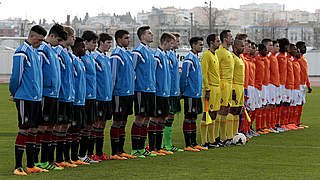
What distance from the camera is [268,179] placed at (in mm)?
8305

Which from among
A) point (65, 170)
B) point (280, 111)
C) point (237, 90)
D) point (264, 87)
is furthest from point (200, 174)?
point (280, 111)

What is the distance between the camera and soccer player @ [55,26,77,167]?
912 centimetres

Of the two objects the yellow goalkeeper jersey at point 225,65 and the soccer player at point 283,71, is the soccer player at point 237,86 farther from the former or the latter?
the soccer player at point 283,71

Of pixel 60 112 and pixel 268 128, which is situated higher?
pixel 60 112

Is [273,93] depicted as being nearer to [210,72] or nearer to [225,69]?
[225,69]

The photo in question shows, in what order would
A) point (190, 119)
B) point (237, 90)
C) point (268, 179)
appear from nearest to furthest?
point (268, 179)
point (190, 119)
point (237, 90)

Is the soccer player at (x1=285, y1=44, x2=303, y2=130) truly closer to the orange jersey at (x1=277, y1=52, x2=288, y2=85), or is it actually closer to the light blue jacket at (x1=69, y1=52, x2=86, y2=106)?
the orange jersey at (x1=277, y1=52, x2=288, y2=85)

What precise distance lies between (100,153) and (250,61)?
5474mm

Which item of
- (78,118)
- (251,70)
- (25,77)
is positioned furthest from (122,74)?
(251,70)

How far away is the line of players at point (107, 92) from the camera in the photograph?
8586mm

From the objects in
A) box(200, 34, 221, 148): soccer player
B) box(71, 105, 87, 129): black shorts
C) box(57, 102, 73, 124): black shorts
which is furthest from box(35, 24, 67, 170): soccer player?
box(200, 34, 221, 148): soccer player

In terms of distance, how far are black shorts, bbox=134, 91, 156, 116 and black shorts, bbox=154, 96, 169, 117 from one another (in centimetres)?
33

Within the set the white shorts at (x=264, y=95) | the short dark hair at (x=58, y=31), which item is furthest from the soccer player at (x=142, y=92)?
the white shorts at (x=264, y=95)

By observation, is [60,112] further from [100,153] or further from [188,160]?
[188,160]
